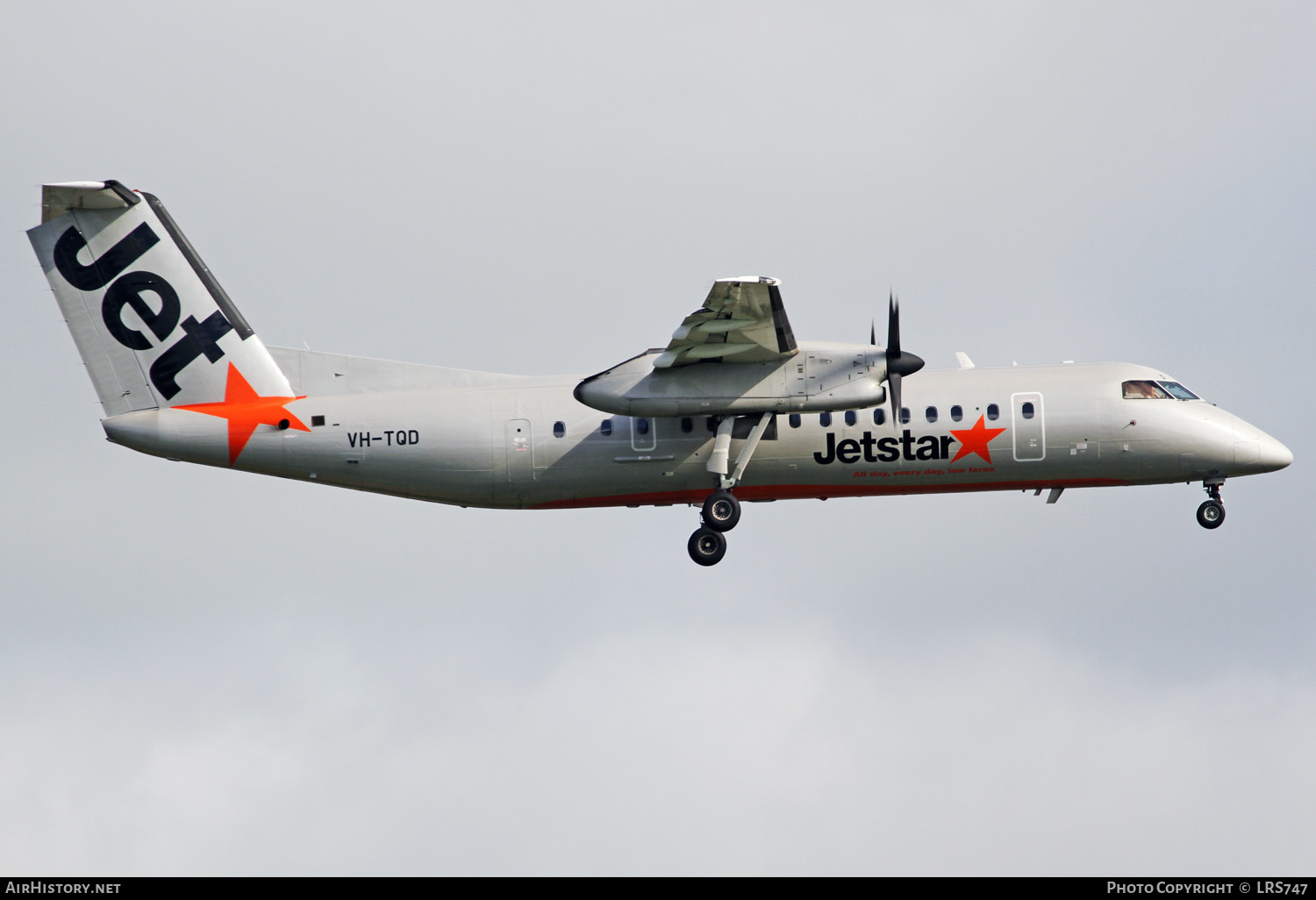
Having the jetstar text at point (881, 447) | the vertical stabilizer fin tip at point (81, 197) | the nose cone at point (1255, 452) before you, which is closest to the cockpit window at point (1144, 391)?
the nose cone at point (1255, 452)

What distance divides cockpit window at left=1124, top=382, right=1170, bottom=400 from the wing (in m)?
6.07

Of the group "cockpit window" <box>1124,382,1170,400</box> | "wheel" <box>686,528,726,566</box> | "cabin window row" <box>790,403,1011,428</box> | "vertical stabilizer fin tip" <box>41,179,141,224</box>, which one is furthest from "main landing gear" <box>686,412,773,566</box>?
"vertical stabilizer fin tip" <box>41,179,141,224</box>

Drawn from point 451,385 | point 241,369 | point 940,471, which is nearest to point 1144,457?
point 940,471

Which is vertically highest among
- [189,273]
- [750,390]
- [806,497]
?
[189,273]

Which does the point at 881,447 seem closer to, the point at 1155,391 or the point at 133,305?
the point at 1155,391

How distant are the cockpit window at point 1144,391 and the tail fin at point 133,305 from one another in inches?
559

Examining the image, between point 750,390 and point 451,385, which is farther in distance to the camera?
point 451,385

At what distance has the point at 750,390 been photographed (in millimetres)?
28031

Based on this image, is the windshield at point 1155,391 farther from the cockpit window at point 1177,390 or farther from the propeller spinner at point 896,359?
the propeller spinner at point 896,359

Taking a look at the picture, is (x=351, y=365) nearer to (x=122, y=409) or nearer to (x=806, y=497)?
(x=122, y=409)

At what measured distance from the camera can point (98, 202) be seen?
28766 millimetres

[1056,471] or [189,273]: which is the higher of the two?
[189,273]

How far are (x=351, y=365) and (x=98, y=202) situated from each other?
4.89m

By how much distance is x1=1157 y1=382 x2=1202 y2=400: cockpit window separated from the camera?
30.0 meters
